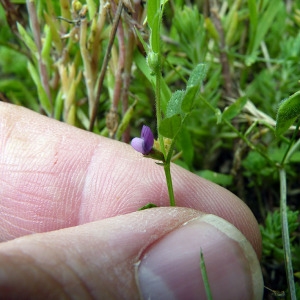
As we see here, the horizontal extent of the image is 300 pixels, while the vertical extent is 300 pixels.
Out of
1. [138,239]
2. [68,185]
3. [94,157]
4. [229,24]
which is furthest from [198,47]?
[138,239]

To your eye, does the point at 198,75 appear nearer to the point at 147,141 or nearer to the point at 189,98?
the point at 189,98

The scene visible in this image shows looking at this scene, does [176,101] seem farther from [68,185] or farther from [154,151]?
[68,185]

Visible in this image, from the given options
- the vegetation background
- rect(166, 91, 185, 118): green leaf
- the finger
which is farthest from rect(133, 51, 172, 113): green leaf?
rect(166, 91, 185, 118): green leaf

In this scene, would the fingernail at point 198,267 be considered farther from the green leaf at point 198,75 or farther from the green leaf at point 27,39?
the green leaf at point 27,39

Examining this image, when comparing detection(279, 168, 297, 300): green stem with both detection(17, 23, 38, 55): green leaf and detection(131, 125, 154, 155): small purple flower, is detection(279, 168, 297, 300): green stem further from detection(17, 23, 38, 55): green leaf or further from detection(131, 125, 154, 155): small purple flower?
detection(17, 23, 38, 55): green leaf

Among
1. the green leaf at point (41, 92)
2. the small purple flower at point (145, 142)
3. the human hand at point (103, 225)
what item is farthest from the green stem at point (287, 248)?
the green leaf at point (41, 92)

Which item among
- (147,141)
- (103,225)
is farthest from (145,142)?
(103,225)

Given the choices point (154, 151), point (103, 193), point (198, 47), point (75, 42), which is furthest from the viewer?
point (198, 47)
